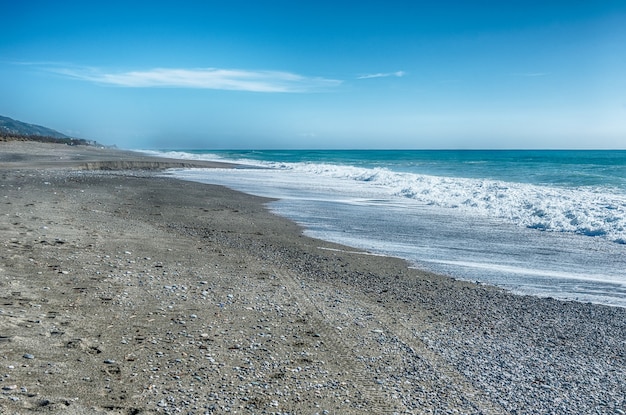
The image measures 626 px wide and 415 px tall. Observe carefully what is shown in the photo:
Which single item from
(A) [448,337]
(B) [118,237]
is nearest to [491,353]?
(A) [448,337]

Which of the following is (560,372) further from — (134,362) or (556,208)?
(556,208)

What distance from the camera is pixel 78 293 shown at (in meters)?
6.64

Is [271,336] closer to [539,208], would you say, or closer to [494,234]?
[494,234]

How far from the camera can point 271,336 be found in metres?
5.86

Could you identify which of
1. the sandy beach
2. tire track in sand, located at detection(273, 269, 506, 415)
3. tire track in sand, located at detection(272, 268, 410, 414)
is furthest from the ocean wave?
tire track in sand, located at detection(272, 268, 410, 414)

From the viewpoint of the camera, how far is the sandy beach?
443 cm

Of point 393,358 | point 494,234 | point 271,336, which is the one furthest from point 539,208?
point 271,336

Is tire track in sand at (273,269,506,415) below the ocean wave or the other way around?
below

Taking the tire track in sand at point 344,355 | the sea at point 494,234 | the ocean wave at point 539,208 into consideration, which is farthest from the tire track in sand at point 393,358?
the ocean wave at point 539,208

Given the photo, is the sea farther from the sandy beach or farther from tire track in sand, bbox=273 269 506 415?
tire track in sand, bbox=273 269 506 415

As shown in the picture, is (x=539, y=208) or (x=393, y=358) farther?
(x=539, y=208)

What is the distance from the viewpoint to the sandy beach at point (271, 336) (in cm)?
443

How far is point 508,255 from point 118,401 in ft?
30.8

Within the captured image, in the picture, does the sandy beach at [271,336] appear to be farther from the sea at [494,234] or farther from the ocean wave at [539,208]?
the ocean wave at [539,208]
